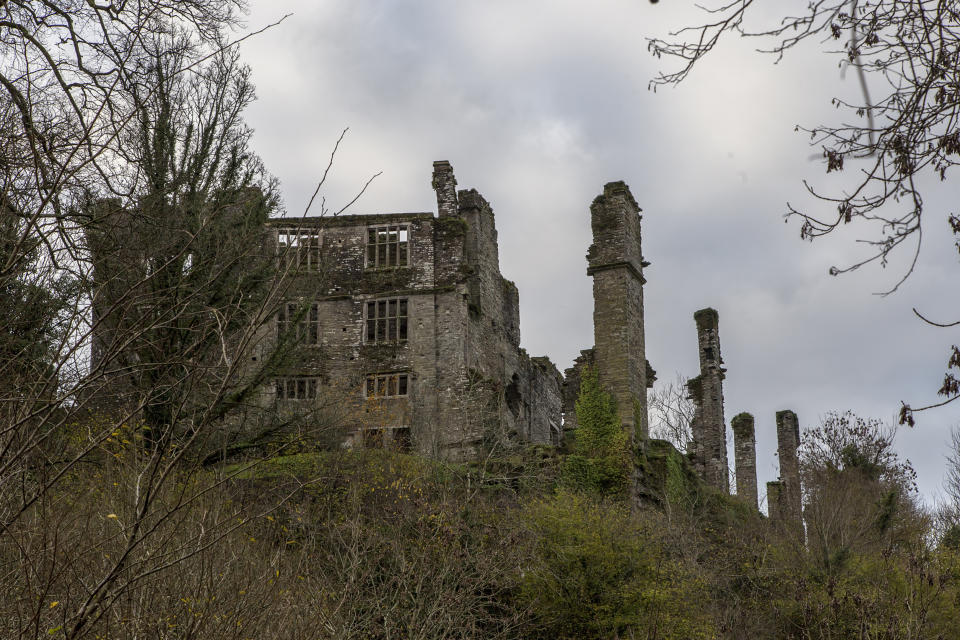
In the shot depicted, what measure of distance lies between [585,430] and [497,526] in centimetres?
711

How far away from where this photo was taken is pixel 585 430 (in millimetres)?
24859

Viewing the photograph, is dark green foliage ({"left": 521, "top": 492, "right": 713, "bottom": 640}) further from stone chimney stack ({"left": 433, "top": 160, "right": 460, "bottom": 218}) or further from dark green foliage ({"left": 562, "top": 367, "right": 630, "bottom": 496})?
stone chimney stack ({"left": 433, "top": 160, "right": 460, "bottom": 218})

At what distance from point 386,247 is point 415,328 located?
2.91m

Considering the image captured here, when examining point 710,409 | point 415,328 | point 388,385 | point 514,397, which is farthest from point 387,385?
point 710,409

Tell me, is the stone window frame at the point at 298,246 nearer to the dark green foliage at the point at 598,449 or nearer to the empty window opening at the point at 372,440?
the empty window opening at the point at 372,440

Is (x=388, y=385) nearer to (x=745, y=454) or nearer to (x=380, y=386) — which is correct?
(x=380, y=386)

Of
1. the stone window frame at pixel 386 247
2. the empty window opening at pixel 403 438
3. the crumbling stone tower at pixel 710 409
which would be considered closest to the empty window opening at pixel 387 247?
the stone window frame at pixel 386 247

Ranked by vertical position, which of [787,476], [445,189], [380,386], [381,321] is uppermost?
[445,189]

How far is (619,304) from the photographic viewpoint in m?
26.0

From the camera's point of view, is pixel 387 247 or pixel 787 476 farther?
pixel 787 476

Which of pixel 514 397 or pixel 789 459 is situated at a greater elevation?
pixel 514 397

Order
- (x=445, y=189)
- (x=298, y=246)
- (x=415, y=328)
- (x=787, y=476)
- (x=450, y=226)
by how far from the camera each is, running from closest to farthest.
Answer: (x=298, y=246) → (x=415, y=328) → (x=450, y=226) → (x=445, y=189) → (x=787, y=476)

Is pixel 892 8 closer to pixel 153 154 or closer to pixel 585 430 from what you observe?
pixel 153 154

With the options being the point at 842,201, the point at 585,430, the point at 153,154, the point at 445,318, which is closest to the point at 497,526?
the point at 585,430
